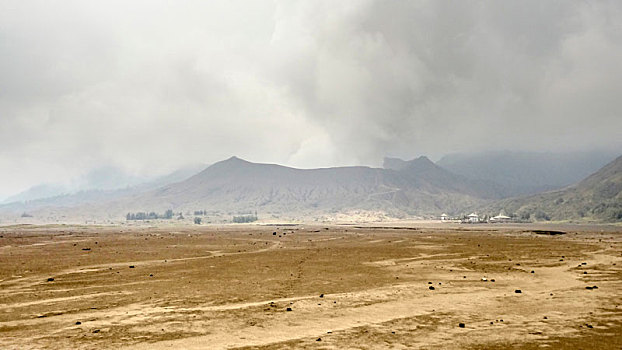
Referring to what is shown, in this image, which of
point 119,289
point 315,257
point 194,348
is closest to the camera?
point 194,348

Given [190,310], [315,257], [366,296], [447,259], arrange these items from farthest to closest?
[315,257], [447,259], [366,296], [190,310]

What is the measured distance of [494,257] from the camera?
42719 millimetres

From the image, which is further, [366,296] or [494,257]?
[494,257]

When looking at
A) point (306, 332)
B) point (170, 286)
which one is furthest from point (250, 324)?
point (170, 286)

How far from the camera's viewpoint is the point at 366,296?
22703 mm

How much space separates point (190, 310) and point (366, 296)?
939 cm

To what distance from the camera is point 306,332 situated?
1568 cm

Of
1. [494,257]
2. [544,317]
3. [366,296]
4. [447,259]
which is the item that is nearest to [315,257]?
[447,259]

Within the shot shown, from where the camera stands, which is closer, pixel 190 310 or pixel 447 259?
pixel 190 310

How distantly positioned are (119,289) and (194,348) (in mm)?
14337

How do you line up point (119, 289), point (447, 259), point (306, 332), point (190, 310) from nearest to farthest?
point (306, 332) < point (190, 310) < point (119, 289) < point (447, 259)

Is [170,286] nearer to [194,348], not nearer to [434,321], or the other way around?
[194,348]

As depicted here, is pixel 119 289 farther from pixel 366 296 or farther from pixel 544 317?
pixel 544 317

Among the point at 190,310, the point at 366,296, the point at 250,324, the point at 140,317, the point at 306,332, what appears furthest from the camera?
the point at 366,296
